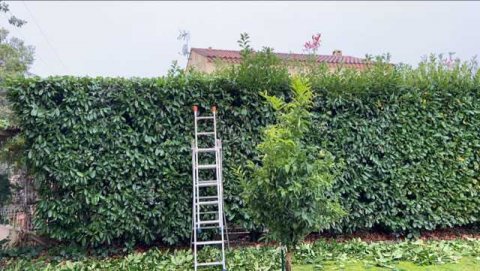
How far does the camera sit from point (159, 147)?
497 centimetres

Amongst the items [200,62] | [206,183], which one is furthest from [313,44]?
[200,62]

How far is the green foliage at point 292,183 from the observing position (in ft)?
10.4

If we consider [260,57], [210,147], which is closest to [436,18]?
[260,57]

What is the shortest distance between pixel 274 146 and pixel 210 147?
2.05 m

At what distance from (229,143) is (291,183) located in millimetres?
2131

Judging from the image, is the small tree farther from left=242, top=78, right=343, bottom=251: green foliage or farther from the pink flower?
the pink flower

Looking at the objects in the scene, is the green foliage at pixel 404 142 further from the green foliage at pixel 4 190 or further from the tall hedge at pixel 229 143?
the green foliage at pixel 4 190

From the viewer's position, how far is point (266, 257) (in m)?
4.47

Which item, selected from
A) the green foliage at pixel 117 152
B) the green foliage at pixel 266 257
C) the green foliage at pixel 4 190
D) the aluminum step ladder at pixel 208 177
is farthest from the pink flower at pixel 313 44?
the green foliage at pixel 4 190

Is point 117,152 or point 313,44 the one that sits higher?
point 313,44

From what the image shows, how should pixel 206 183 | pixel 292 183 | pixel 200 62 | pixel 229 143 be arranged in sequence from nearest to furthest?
pixel 292 183, pixel 206 183, pixel 229 143, pixel 200 62

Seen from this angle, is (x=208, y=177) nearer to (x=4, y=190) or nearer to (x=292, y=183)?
(x=292, y=183)

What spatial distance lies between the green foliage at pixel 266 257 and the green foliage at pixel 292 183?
940 millimetres

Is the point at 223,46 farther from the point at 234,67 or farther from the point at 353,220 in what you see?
the point at 353,220
